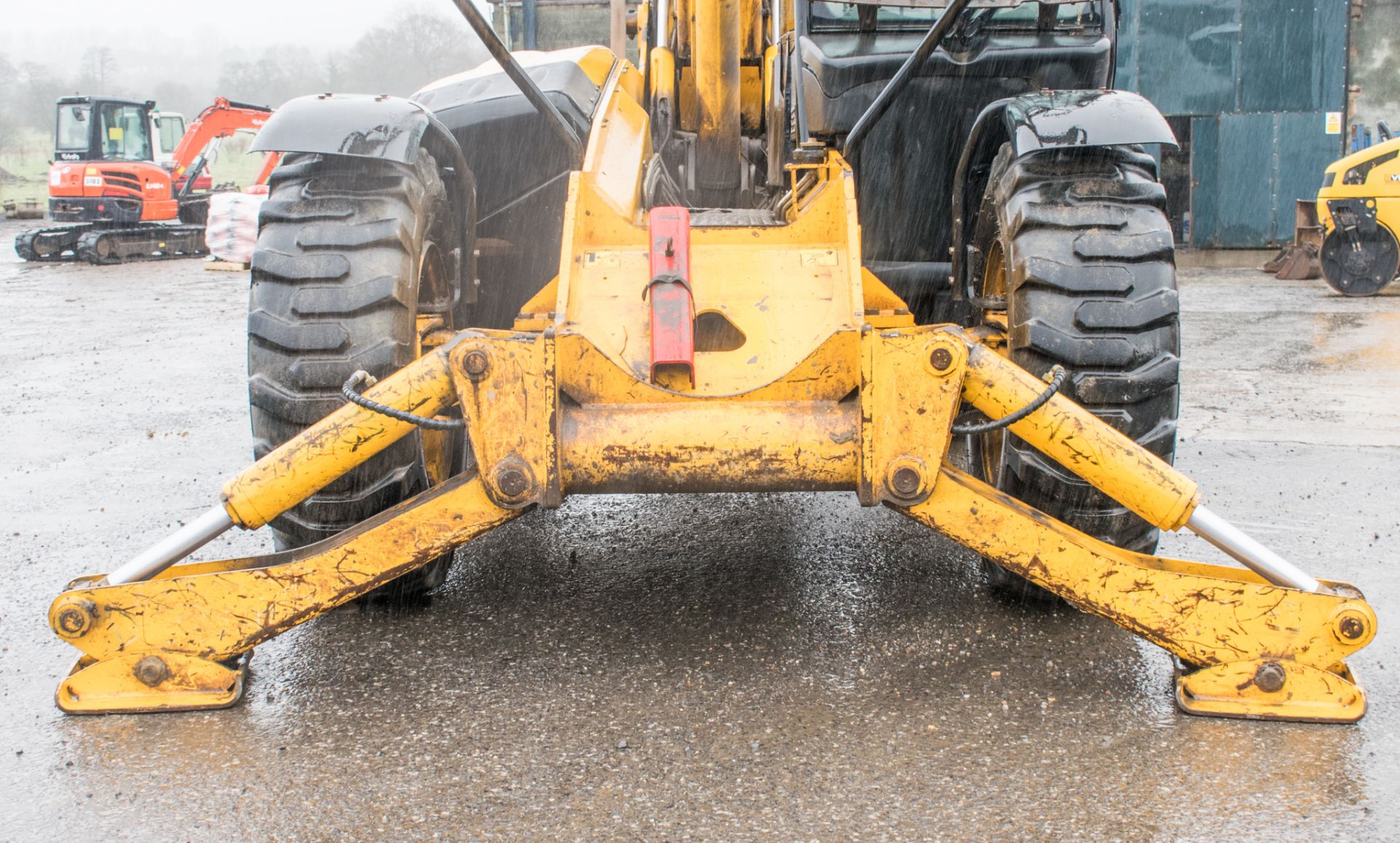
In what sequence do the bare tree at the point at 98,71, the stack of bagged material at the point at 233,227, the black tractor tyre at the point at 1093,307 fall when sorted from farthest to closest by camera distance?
the bare tree at the point at 98,71, the stack of bagged material at the point at 233,227, the black tractor tyre at the point at 1093,307

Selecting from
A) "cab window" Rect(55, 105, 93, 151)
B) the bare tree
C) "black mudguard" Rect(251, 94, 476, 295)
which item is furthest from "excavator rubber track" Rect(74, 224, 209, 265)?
the bare tree

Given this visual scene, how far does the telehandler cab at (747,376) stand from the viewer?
9.13 ft

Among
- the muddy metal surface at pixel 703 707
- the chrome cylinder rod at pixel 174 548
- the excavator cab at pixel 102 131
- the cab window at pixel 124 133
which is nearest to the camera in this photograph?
the muddy metal surface at pixel 703 707

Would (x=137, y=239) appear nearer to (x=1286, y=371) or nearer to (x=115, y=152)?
(x=115, y=152)

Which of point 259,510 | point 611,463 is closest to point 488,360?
point 611,463

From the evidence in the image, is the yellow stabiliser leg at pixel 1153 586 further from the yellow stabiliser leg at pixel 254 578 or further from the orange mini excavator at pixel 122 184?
the orange mini excavator at pixel 122 184

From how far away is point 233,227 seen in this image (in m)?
18.5

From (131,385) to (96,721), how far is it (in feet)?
19.0

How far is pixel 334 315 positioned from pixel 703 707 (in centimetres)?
140

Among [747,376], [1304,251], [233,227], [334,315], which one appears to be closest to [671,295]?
[747,376]

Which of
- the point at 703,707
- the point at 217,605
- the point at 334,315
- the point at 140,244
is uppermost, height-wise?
the point at 334,315

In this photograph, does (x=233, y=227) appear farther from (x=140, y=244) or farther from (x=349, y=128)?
(x=349, y=128)

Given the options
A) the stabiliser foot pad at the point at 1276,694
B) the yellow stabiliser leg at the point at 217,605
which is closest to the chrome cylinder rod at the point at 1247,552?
the stabiliser foot pad at the point at 1276,694

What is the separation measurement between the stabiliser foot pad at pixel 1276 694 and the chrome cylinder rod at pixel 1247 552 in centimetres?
19
